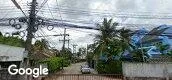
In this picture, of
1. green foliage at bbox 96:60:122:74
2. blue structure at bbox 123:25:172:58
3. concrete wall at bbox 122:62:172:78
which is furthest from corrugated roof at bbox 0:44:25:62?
blue structure at bbox 123:25:172:58

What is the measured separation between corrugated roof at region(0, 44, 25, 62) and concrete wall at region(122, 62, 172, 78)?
899 cm

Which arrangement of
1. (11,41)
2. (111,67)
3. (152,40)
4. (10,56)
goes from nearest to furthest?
(10,56) < (111,67) < (11,41) < (152,40)

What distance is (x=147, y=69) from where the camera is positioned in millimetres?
28797

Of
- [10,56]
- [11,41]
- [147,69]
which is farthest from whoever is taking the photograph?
[11,41]

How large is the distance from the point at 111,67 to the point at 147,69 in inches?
560

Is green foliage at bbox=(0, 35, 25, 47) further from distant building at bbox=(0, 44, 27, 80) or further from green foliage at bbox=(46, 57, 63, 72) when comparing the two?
distant building at bbox=(0, 44, 27, 80)

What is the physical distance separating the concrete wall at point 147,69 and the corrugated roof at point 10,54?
8990 millimetres

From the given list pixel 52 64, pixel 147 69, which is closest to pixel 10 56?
pixel 147 69

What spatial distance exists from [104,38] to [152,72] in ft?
59.4

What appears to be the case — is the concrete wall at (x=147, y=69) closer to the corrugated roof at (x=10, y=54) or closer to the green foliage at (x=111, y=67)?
the corrugated roof at (x=10, y=54)

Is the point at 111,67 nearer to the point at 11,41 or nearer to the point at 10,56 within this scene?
the point at 11,41

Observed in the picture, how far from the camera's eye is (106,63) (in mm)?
44562

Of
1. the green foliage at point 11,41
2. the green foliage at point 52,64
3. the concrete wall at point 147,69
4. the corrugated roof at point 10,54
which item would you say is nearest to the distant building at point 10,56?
the corrugated roof at point 10,54

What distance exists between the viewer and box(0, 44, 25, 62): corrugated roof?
26.8m
